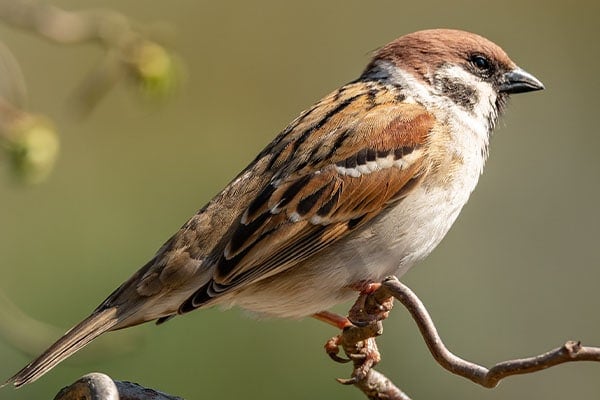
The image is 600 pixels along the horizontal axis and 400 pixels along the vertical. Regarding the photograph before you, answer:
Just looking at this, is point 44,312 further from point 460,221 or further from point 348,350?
point 460,221

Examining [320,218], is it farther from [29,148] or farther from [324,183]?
[29,148]

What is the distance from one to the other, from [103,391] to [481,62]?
2.12m

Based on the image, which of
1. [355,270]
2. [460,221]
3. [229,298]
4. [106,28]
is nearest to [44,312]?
[229,298]

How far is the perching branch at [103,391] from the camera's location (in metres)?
2.28

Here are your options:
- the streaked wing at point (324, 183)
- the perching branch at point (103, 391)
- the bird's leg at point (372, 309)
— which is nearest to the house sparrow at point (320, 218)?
the streaked wing at point (324, 183)

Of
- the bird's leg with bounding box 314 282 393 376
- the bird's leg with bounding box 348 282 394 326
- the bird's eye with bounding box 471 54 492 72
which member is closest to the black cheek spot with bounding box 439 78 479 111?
the bird's eye with bounding box 471 54 492 72

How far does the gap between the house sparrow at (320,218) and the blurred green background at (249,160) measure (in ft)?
0.93

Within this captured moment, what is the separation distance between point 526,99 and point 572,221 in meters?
0.98

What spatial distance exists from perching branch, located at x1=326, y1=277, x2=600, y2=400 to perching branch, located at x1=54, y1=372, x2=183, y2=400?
526mm

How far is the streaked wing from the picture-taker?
11.5 ft

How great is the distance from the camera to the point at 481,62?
3988 millimetres

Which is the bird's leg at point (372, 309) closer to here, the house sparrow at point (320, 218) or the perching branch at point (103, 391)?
the house sparrow at point (320, 218)

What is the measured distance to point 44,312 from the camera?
424cm

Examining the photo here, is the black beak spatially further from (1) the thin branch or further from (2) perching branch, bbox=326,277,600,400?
(1) the thin branch
